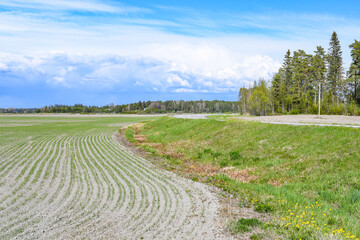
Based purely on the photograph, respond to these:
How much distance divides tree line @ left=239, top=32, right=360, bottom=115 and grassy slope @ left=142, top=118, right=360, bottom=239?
41.9 m

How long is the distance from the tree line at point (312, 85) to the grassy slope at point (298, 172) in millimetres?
41859

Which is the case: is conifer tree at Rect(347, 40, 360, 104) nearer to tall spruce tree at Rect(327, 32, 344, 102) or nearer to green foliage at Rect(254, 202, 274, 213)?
tall spruce tree at Rect(327, 32, 344, 102)

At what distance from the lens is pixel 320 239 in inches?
285

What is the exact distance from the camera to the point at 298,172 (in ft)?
46.7

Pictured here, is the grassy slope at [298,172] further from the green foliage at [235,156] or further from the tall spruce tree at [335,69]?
the tall spruce tree at [335,69]

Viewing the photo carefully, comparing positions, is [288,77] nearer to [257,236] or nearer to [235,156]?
[235,156]

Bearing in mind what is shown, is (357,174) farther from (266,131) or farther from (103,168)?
(103,168)

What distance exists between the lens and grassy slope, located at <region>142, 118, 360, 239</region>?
871 cm

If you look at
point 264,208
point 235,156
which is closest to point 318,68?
point 235,156

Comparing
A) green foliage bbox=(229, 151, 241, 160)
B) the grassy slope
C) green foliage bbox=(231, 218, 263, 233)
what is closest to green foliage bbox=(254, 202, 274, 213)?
the grassy slope

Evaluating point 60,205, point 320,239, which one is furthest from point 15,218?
point 320,239

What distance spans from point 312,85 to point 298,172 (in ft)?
215

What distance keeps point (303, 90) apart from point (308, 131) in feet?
194

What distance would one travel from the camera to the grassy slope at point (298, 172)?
871 centimetres
